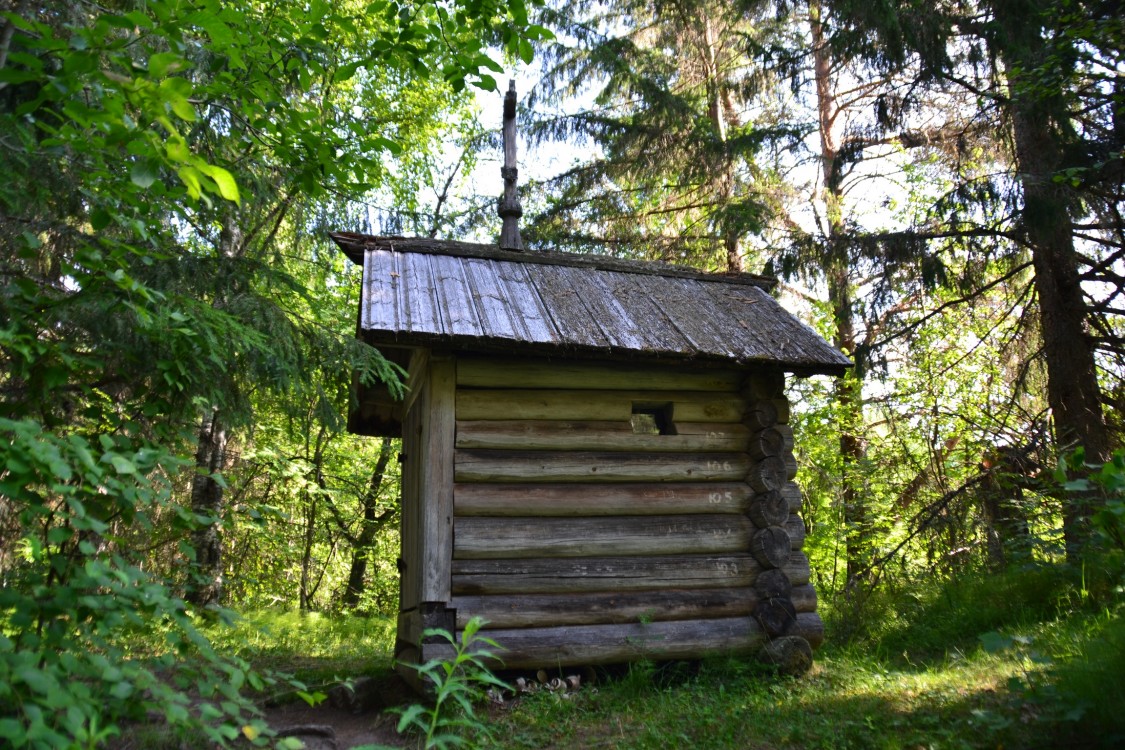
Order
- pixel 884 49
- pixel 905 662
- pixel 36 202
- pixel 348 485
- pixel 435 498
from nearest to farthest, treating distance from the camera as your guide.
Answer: pixel 36 202 → pixel 435 498 → pixel 905 662 → pixel 884 49 → pixel 348 485

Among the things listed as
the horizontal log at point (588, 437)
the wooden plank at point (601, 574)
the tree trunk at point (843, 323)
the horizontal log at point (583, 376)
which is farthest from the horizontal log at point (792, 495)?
the tree trunk at point (843, 323)

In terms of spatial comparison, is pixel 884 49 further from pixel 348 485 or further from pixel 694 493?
pixel 348 485

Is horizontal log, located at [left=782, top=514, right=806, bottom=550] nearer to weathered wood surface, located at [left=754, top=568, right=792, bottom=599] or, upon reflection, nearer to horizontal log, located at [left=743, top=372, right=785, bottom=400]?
weathered wood surface, located at [left=754, top=568, right=792, bottom=599]

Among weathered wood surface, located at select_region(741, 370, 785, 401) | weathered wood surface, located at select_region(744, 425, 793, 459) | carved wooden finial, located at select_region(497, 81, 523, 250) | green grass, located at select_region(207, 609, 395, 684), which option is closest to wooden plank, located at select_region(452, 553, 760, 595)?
weathered wood surface, located at select_region(744, 425, 793, 459)

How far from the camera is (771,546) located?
7.14m

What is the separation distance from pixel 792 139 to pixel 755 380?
684cm

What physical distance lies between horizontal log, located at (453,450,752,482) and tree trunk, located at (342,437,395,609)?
10363mm

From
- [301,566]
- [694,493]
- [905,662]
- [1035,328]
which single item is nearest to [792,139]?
[1035,328]

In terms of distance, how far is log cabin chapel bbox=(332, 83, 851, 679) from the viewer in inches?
254

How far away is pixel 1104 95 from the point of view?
8133mm

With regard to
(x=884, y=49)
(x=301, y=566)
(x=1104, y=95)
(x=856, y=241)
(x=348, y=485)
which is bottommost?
(x=301, y=566)

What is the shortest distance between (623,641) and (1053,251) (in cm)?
655

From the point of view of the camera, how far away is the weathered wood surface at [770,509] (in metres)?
7.18

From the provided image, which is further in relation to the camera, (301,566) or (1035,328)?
(301,566)
